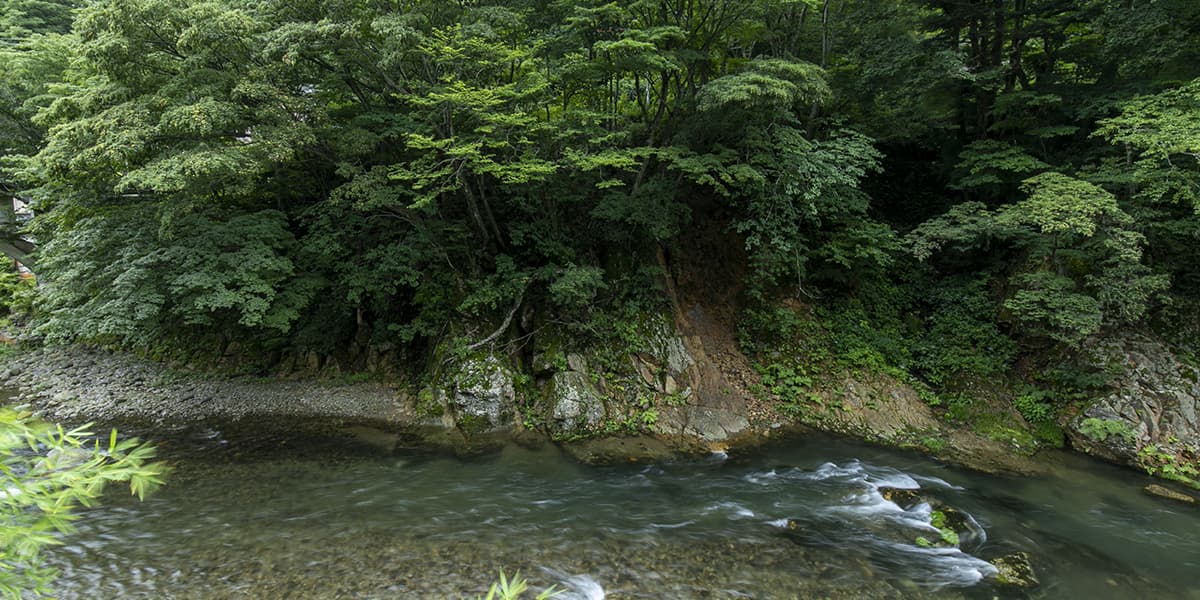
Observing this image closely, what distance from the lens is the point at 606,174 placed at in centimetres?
1085

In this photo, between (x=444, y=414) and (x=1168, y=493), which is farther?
(x=444, y=414)

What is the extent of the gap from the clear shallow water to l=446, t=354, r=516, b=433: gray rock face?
3.45 feet

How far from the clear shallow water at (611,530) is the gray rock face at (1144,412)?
606 mm

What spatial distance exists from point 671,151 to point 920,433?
671cm

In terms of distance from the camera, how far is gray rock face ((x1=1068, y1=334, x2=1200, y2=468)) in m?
8.04

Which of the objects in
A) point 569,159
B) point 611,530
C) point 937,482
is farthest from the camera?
point 569,159

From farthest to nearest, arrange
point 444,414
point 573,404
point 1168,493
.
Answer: point 444,414, point 573,404, point 1168,493

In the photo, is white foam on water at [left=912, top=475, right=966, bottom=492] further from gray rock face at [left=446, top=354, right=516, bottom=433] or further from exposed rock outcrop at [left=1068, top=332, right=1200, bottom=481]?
gray rock face at [left=446, top=354, right=516, bottom=433]

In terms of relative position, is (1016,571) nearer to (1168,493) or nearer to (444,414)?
(1168,493)

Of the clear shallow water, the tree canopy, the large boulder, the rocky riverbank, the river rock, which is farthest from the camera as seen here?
the large boulder

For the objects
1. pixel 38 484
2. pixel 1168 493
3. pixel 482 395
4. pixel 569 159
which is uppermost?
pixel 569 159

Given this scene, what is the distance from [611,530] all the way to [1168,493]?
8000 millimetres

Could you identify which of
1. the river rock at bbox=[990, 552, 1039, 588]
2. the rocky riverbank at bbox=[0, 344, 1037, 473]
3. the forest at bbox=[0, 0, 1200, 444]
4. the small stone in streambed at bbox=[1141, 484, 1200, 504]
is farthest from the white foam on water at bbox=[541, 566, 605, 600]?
the small stone in streambed at bbox=[1141, 484, 1200, 504]

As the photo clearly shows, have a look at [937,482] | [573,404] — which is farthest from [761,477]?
[573,404]
